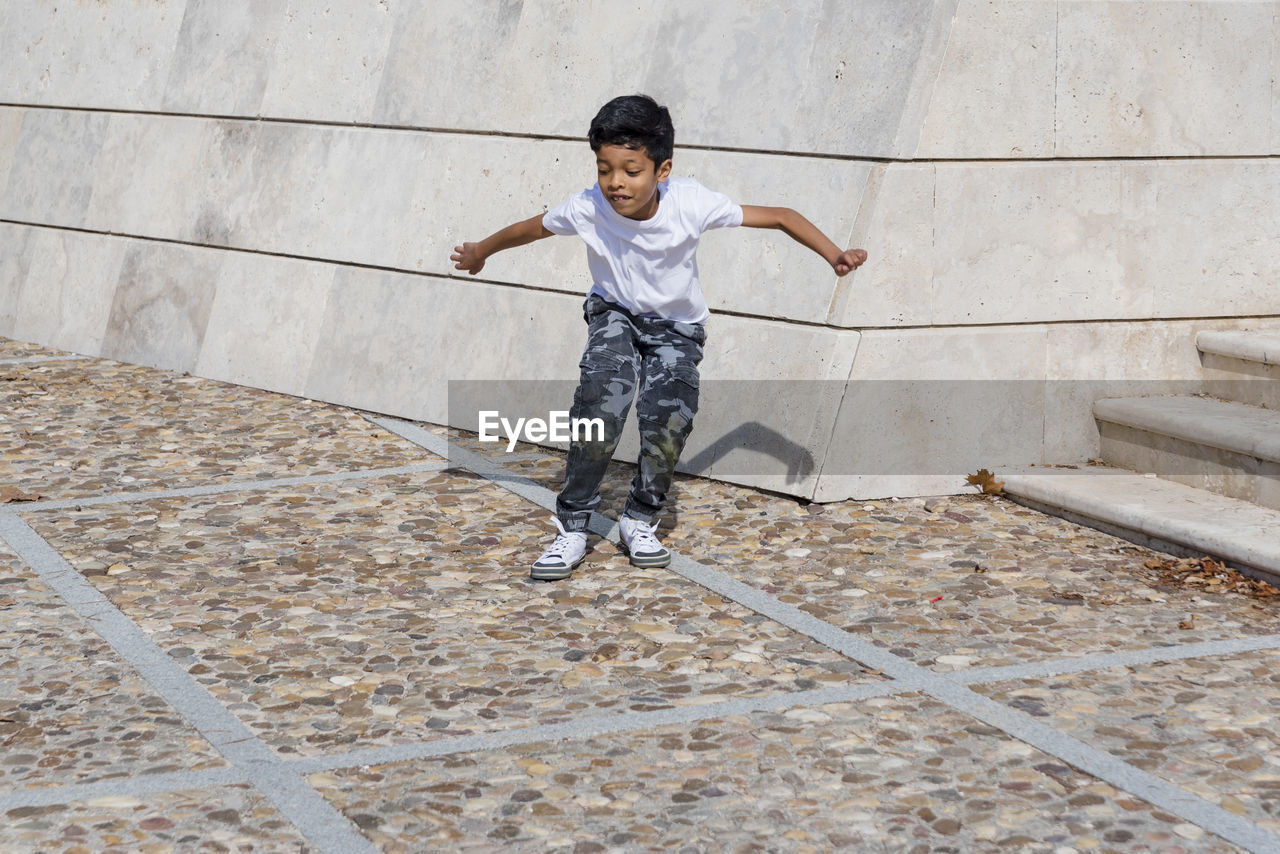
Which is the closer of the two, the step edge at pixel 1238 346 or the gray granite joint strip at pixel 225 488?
the gray granite joint strip at pixel 225 488

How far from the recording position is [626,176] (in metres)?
4.80

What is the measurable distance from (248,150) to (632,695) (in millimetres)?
5566

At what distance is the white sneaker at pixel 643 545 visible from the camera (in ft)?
16.6

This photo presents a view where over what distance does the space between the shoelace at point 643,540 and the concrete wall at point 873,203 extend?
989 mm

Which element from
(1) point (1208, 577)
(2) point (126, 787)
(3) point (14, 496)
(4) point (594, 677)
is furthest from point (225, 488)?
(1) point (1208, 577)

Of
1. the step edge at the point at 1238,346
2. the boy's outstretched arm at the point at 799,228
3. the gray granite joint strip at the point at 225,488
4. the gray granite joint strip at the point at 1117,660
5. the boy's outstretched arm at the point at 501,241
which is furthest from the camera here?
the step edge at the point at 1238,346

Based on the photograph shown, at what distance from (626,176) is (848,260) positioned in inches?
29.8

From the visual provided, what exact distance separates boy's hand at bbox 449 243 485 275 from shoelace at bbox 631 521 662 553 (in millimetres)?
1056

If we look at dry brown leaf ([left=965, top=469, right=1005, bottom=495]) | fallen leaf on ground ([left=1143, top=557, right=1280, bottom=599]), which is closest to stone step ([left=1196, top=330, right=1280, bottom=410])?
dry brown leaf ([left=965, top=469, right=1005, bottom=495])

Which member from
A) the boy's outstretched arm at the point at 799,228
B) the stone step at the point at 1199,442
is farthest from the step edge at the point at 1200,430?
the boy's outstretched arm at the point at 799,228

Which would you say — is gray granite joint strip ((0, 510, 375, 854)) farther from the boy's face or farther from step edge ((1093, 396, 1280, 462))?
step edge ((1093, 396, 1280, 462))

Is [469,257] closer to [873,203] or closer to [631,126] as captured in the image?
[631,126]

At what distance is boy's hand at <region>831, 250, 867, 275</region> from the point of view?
482 cm

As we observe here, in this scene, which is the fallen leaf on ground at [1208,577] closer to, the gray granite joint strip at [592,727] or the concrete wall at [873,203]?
the concrete wall at [873,203]
